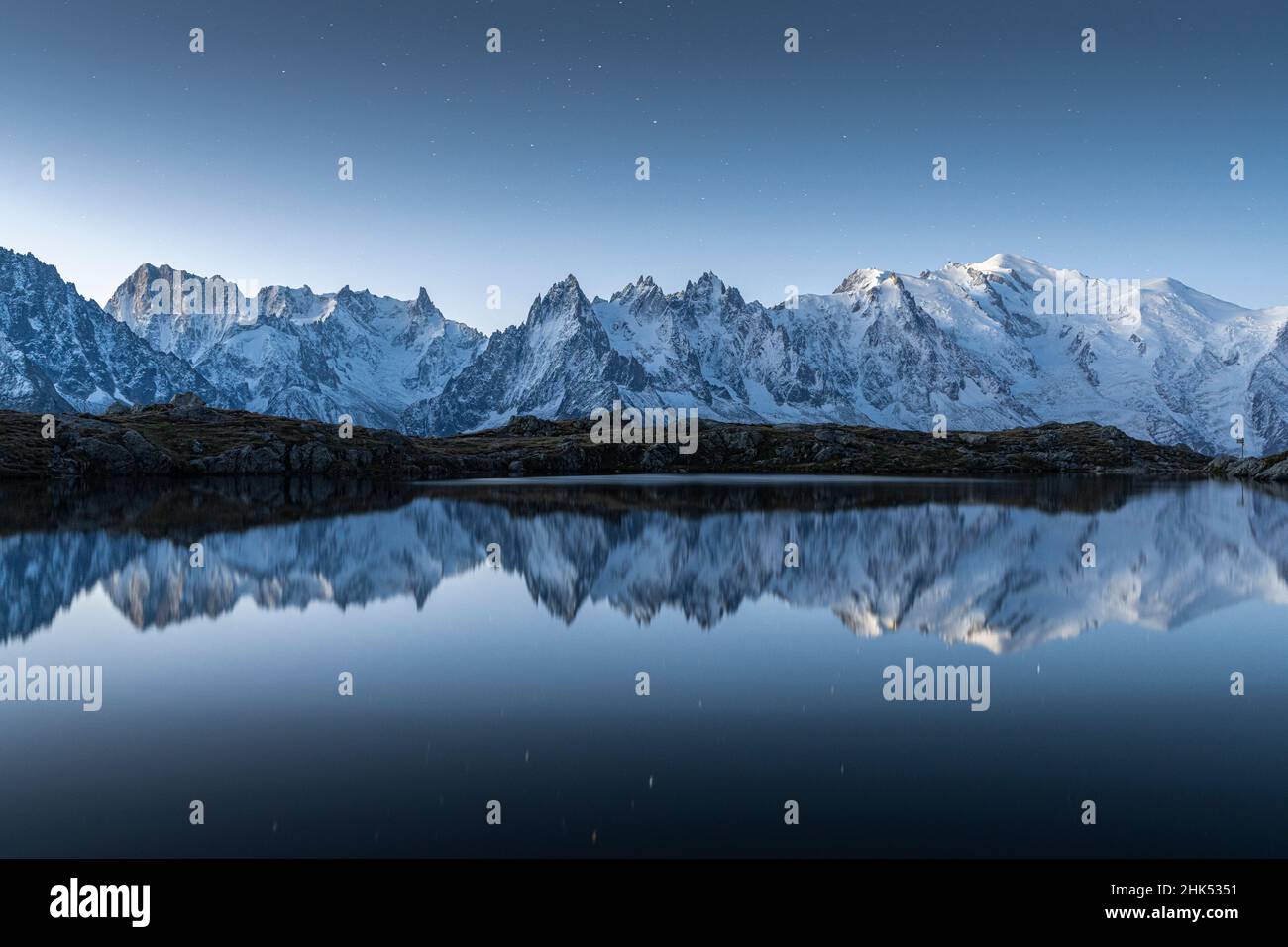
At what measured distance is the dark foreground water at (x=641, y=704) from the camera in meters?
16.8

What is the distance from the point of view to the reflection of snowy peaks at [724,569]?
3922 centimetres

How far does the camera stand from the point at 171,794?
1856cm

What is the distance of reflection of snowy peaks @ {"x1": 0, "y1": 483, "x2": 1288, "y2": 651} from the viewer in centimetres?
3922

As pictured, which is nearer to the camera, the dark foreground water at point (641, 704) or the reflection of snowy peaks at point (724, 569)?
the dark foreground water at point (641, 704)

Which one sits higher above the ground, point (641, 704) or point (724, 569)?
point (724, 569)

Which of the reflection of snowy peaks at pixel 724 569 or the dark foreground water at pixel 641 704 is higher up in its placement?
the reflection of snowy peaks at pixel 724 569

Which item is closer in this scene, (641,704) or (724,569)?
(641,704)

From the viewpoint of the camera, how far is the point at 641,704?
25.2 m

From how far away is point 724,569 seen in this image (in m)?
51.2

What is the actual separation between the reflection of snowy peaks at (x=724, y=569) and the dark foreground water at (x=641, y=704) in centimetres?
39

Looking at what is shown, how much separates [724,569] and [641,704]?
26.6 meters

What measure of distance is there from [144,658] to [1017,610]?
37.1 m
